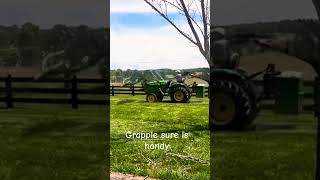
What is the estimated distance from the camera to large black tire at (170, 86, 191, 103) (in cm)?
559

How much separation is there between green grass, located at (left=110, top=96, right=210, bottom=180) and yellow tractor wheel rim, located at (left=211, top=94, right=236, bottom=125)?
96 cm

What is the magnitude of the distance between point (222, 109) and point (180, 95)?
126 cm

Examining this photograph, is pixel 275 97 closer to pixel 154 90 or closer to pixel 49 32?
pixel 154 90

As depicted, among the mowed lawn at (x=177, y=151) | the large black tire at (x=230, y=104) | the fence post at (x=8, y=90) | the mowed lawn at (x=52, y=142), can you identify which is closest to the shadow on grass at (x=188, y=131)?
the mowed lawn at (x=177, y=151)

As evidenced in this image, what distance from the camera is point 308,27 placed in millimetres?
7102

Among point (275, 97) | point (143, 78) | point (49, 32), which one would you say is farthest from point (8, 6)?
point (275, 97)

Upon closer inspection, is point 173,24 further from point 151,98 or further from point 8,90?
point 8,90

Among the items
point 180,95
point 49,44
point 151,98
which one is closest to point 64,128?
point 49,44

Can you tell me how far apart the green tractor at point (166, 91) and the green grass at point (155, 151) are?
0.34 ft

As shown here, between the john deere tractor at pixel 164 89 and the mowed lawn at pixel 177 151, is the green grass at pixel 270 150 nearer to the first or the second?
the mowed lawn at pixel 177 151

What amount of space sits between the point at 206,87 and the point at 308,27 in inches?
85.2

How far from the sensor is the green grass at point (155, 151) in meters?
5.24

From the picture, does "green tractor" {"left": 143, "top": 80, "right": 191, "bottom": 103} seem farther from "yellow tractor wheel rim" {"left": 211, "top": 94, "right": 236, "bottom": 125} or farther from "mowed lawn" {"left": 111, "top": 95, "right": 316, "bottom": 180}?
"yellow tractor wheel rim" {"left": 211, "top": 94, "right": 236, "bottom": 125}

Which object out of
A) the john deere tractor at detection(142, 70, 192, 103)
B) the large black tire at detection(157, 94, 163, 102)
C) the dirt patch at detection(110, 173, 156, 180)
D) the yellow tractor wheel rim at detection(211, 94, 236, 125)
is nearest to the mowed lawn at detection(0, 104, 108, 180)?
the dirt patch at detection(110, 173, 156, 180)
